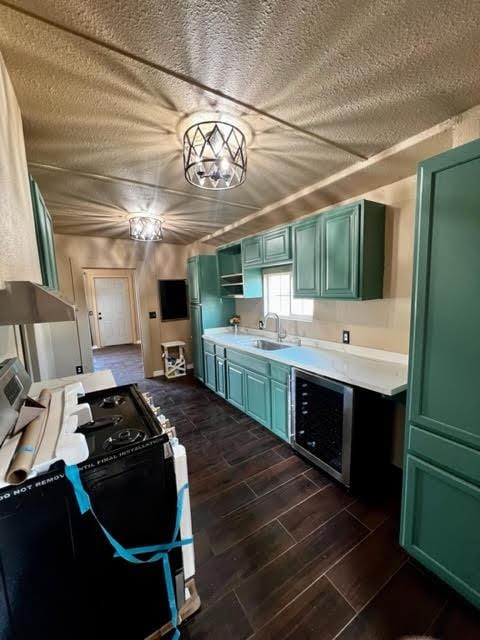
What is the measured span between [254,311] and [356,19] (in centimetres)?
323

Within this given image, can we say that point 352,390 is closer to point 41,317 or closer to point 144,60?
point 41,317

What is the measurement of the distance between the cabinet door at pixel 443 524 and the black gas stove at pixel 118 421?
56.6 inches

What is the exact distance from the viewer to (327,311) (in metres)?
2.83

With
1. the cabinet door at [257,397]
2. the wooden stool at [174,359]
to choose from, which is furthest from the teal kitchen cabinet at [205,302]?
the cabinet door at [257,397]

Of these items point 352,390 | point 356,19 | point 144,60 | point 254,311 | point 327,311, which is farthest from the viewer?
point 254,311

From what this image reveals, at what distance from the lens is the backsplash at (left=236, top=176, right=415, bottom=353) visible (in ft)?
6.93

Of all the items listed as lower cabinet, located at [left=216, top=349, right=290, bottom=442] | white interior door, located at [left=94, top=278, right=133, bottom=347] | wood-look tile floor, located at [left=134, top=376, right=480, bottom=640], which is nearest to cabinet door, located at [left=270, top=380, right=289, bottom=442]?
lower cabinet, located at [left=216, top=349, right=290, bottom=442]

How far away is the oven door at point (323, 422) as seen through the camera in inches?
78.3

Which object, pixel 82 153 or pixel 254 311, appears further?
pixel 254 311

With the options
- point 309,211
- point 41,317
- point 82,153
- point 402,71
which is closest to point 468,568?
point 41,317

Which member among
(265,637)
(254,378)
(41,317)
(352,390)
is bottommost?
(265,637)

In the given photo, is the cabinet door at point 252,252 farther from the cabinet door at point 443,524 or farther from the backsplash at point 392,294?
the cabinet door at point 443,524

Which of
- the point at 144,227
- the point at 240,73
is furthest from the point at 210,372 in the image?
the point at 240,73

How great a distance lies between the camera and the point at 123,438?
1.12 meters
